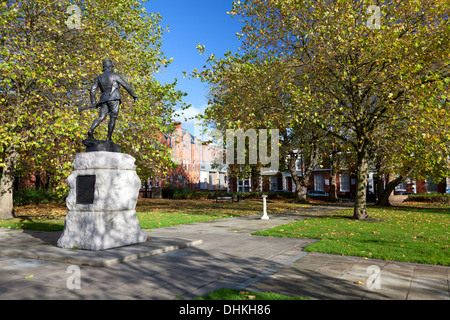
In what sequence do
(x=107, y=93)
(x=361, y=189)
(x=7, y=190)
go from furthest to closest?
1. (x=7, y=190)
2. (x=361, y=189)
3. (x=107, y=93)

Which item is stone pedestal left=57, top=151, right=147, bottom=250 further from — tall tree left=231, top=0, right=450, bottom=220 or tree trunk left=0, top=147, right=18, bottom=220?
tree trunk left=0, top=147, right=18, bottom=220

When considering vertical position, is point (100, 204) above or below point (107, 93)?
below

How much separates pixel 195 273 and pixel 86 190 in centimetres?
384

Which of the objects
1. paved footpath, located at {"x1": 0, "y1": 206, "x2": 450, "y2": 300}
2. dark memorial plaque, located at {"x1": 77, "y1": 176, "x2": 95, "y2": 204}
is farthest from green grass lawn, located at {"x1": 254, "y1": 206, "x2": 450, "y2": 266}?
dark memorial plaque, located at {"x1": 77, "y1": 176, "x2": 95, "y2": 204}

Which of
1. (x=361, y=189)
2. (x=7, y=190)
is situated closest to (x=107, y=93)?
(x=7, y=190)

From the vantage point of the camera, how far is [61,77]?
554 inches

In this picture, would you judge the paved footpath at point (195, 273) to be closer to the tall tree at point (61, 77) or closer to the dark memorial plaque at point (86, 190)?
the dark memorial plaque at point (86, 190)

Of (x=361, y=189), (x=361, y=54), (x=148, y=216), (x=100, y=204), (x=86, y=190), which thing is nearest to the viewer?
(x=100, y=204)

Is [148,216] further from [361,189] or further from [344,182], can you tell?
[344,182]

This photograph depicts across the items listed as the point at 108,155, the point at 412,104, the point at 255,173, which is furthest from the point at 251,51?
the point at 255,173

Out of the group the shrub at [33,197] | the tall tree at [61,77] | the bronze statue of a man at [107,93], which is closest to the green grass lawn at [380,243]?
the bronze statue of a man at [107,93]

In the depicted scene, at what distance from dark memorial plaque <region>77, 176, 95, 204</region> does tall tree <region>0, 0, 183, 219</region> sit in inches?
159

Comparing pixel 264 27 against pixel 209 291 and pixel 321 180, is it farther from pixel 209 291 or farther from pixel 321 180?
pixel 321 180

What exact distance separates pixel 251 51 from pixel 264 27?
4.65 ft
